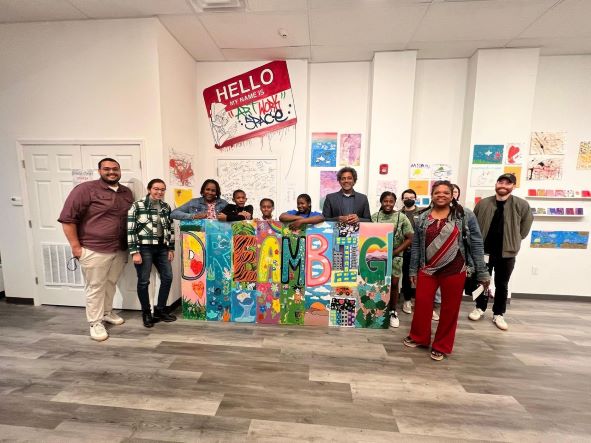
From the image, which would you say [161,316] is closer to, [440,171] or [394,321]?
[394,321]

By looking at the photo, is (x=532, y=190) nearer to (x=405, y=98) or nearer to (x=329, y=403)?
(x=405, y=98)

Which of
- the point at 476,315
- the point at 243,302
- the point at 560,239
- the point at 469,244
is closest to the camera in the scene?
the point at 469,244

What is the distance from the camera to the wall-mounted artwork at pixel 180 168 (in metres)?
3.15

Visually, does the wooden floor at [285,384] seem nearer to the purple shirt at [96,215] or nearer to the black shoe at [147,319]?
the black shoe at [147,319]

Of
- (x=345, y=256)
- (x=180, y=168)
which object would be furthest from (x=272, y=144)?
(x=345, y=256)

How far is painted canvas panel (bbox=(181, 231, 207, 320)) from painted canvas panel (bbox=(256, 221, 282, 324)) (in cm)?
62

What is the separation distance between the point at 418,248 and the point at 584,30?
3240mm

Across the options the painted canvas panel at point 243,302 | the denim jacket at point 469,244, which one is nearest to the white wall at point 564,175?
the denim jacket at point 469,244

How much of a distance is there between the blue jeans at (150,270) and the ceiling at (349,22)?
97.2 inches

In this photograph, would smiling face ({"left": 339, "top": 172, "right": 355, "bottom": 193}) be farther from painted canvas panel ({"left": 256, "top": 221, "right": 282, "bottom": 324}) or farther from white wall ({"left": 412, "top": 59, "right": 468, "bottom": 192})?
white wall ({"left": 412, "top": 59, "right": 468, "bottom": 192})

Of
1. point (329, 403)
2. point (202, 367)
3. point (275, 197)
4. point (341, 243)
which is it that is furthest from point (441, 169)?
point (202, 367)

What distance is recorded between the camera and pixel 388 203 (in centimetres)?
284

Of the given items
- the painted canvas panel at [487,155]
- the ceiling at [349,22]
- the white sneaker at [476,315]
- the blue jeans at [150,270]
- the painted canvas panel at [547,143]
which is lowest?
the white sneaker at [476,315]

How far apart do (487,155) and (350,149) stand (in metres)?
1.78
